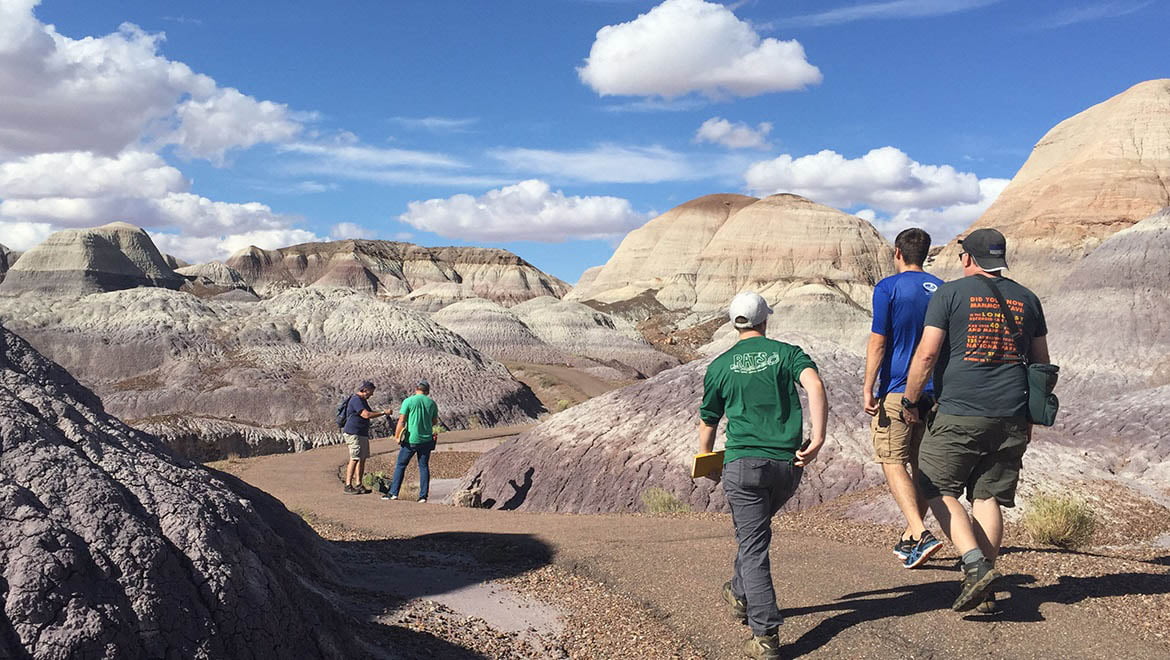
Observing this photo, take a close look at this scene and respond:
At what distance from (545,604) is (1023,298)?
3041mm

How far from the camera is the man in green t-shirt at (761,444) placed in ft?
14.1

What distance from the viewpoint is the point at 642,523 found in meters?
7.96

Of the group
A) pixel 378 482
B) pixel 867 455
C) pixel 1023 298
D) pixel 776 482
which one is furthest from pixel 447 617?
pixel 378 482

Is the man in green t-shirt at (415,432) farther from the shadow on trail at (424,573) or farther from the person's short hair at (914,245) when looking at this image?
the person's short hair at (914,245)

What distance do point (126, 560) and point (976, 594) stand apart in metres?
3.66

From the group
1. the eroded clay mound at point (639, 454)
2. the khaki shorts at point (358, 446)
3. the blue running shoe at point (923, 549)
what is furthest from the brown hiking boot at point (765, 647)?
the khaki shorts at point (358, 446)

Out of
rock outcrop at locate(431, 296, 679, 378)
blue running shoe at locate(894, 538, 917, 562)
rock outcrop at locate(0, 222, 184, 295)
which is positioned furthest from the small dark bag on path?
rock outcrop at locate(0, 222, 184, 295)

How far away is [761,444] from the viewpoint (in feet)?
14.2

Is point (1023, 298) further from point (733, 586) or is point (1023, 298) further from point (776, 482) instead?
point (733, 586)

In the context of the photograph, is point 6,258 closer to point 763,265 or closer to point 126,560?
point 763,265

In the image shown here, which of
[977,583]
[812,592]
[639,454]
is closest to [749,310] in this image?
[977,583]

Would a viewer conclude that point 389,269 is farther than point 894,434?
Yes

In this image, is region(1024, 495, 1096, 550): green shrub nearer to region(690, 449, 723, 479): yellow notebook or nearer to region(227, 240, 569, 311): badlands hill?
region(690, 449, 723, 479): yellow notebook

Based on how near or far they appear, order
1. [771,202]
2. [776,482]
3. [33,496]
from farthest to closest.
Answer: [771,202], [776,482], [33,496]
